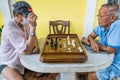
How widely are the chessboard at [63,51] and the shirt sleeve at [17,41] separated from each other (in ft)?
0.59

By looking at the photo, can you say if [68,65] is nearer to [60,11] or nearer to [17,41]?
[17,41]

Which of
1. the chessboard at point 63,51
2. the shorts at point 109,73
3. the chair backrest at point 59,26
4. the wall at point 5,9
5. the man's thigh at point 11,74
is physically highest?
the wall at point 5,9

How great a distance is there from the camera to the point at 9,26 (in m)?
1.50

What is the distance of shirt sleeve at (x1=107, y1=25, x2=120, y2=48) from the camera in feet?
4.67

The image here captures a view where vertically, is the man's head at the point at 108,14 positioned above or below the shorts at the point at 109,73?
above

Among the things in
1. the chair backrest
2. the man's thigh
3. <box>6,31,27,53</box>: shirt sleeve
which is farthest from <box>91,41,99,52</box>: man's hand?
the chair backrest

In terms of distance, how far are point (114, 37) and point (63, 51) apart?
18.1 inches

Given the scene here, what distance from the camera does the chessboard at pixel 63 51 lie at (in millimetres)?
1276

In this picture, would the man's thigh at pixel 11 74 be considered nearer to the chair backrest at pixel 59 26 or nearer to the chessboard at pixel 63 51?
the chessboard at pixel 63 51

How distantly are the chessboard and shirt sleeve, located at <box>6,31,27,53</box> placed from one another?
0.18m

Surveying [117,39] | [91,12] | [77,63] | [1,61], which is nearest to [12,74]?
[1,61]

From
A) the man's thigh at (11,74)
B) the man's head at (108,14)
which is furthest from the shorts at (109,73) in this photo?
the man's thigh at (11,74)

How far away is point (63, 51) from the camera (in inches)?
53.8

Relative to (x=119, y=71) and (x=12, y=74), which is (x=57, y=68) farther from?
(x=119, y=71)
